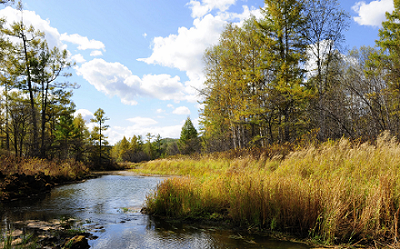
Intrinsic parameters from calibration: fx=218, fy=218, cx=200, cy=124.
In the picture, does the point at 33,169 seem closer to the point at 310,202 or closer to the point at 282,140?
the point at 310,202

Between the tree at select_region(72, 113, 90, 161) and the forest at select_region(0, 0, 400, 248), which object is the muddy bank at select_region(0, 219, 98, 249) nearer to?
the forest at select_region(0, 0, 400, 248)

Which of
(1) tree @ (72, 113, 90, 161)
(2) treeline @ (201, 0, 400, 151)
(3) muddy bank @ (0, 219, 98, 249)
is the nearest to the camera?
(3) muddy bank @ (0, 219, 98, 249)

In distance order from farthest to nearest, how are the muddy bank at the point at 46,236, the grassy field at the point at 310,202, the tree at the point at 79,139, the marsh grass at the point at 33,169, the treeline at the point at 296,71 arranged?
the tree at the point at 79,139, the treeline at the point at 296,71, the marsh grass at the point at 33,169, the grassy field at the point at 310,202, the muddy bank at the point at 46,236

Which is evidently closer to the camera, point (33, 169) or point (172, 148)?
point (33, 169)

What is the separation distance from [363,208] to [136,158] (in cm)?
5827

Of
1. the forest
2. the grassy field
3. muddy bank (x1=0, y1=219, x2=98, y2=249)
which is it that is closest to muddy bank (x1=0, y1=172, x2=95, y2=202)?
the forest

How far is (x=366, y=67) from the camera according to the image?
61.2 ft

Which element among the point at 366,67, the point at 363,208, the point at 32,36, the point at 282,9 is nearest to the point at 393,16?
the point at 366,67

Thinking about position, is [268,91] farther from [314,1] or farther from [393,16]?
[393,16]

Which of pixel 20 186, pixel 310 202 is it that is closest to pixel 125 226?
pixel 310 202

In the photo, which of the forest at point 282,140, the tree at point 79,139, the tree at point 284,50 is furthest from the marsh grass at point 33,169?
the tree at point 284,50

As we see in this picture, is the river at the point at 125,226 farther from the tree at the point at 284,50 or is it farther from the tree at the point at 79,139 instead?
the tree at the point at 79,139

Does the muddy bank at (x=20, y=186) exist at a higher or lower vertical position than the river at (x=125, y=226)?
higher

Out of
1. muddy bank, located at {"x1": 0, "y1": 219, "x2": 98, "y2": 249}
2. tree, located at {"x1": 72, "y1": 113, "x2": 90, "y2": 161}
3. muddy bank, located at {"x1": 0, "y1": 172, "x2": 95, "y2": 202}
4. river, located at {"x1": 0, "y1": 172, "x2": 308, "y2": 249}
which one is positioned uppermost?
tree, located at {"x1": 72, "y1": 113, "x2": 90, "y2": 161}
